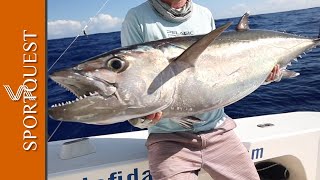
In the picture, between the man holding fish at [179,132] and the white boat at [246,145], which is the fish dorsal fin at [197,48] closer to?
the man holding fish at [179,132]

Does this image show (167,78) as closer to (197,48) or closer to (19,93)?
(197,48)

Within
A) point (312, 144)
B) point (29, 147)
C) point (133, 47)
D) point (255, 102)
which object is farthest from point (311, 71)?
point (133, 47)

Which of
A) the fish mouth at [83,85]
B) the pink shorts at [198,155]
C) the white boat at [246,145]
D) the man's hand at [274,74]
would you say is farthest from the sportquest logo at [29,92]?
the man's hand at [274,74]

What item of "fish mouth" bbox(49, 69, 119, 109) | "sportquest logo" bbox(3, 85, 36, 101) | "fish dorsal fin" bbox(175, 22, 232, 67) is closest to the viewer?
"fish mouth" bbox(49, 69, 119, 109)

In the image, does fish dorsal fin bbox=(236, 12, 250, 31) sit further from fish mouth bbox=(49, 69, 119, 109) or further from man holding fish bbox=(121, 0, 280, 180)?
fish mouth bbox=(49, 69, 119, 109)

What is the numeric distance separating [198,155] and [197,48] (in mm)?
853

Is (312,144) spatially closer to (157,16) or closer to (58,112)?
(157,16)

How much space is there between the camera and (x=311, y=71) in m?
9.75

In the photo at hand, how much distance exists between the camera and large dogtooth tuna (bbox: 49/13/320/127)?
1501 mm

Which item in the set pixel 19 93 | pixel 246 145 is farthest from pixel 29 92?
pixel 246 145

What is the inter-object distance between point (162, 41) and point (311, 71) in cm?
906

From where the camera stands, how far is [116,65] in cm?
155

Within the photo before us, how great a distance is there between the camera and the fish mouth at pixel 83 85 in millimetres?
1480

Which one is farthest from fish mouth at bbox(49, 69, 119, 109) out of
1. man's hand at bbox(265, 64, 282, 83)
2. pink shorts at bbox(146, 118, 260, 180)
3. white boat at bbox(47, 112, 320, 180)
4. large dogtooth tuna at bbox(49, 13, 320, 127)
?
Result: man's hand at bbox(265, 64, 282, 83)
